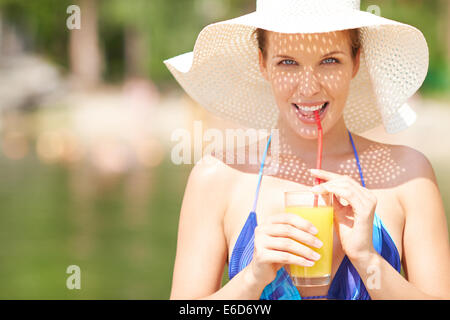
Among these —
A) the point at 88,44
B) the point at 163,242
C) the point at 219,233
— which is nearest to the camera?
the point at 219,233

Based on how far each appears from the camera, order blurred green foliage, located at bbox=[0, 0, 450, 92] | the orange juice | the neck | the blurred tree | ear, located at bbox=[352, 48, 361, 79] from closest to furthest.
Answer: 1. the orange juice
2. ear, located at bbox=[352, 48, 361, 79]
3. the neck
4. blurred green foliage, located at bbox=[0, 0, 450, 92]
5. the blurred tree

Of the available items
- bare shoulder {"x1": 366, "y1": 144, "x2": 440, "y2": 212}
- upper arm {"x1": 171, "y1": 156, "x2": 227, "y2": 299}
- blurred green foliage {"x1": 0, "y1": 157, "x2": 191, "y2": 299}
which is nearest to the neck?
bare shoulder {"x1": 366, "y1": 144, "x2": 440, "y2": 212}

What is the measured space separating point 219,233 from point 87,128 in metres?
23.4

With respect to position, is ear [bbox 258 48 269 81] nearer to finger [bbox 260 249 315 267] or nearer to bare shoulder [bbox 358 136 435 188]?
bare shoulder [bbox 358 136 435 188]

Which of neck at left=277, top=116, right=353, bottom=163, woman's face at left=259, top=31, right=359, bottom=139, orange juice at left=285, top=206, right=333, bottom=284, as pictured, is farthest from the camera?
neck at left=277, top=116, right=353, bottom=163

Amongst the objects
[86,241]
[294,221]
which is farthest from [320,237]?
[86,241]

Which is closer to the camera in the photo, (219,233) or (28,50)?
(219,233)

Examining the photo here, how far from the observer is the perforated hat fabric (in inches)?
94.4

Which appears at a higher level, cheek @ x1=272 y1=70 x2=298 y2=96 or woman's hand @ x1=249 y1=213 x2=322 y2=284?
cheek @ x1=272 y1=70 x2=298 y2=96

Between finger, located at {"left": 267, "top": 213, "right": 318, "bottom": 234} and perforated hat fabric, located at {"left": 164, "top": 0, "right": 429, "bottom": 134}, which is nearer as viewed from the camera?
finger, located at {"left": 267, "top": 213, "right": 318, "bottom": 234}

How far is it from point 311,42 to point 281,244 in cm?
66

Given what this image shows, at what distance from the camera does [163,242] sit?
9344 millimetres
